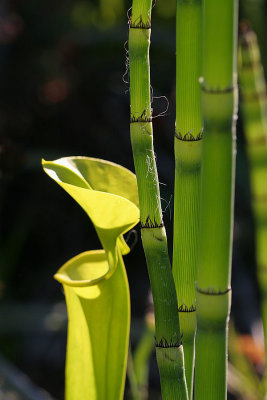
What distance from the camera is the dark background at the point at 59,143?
1701 mm

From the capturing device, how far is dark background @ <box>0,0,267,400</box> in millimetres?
1701

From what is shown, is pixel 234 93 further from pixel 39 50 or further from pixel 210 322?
pixel 39 50

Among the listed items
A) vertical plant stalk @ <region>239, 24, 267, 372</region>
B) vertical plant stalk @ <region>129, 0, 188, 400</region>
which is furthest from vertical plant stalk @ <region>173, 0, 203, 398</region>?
vertical plant stalk @ <region>239, 24, 267, 372</region>

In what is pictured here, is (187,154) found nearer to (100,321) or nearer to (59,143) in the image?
(100,321)

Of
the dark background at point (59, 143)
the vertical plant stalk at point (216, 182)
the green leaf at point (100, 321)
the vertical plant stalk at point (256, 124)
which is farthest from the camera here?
the dark background at point (59, 143)

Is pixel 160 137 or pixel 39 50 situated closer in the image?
Answer: pixel 160 137

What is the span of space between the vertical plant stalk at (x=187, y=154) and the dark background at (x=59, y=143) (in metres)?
1.22

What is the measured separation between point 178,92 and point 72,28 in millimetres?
1923

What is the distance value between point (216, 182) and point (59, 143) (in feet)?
5.78

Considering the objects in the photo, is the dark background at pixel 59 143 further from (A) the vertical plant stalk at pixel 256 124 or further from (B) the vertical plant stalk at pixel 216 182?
(B) the vertical plant stalk at pixel 216 182

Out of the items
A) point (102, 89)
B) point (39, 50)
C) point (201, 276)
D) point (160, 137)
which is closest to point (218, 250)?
point (201, 276)

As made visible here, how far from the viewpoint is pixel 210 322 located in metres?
0.38

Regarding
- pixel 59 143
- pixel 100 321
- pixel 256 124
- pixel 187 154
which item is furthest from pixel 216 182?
pixel 59 143

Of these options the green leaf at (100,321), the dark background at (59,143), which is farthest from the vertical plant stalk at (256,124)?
the dark background at (59,143)
